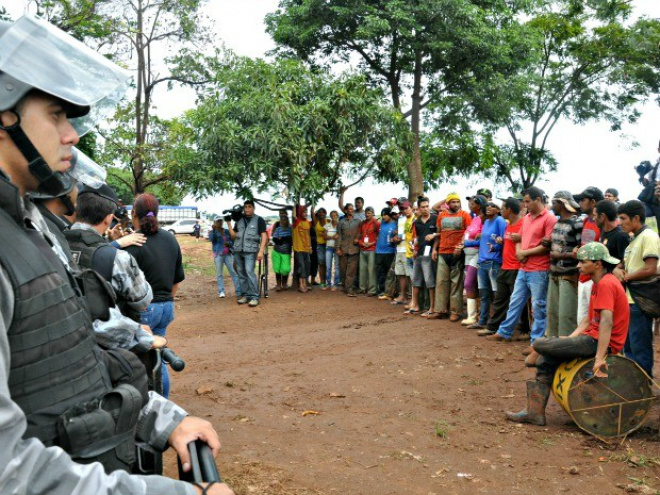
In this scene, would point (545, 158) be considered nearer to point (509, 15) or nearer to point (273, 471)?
point (509, 15)

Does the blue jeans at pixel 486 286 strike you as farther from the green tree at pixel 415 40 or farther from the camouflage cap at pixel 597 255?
the green tree at pixel 415 40

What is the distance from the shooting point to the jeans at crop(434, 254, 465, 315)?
33.9 feet

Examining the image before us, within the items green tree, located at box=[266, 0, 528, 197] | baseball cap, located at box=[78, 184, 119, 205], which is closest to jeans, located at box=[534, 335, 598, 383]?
baseball cap, located at box=[78, 184, 119, 205]

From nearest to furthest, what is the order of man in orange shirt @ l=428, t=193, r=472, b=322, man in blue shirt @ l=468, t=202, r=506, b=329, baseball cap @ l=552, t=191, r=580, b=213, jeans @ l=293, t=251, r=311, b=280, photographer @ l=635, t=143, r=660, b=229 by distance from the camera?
1. baseball cap @ l=552, t=191, r=580, b=213
2. photographer @ l=635, t=143, r=660, b=229
3. man in blue shirt @ l=468, t=202, r=506, b=329
4. man in orange shirt @ l=428, t=193, r=472, b=322
5. jeans @ l=293, t=251, r=311, b=280

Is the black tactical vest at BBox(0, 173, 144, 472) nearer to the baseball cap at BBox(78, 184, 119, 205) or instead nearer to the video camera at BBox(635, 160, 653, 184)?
the baseball cap at BBox(78, 184, 119, 205)

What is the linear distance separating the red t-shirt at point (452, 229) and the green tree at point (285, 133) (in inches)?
141

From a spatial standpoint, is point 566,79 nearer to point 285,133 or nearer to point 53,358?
point 285,133

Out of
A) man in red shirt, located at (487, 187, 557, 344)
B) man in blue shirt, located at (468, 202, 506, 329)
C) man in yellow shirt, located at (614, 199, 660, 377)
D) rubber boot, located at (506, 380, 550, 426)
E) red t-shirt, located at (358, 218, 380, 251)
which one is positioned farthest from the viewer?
red t-shirt, located at (358, 218, 380, 251)

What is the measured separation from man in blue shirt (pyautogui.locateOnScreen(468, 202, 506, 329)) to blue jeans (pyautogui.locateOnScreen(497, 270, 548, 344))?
66 centimetres

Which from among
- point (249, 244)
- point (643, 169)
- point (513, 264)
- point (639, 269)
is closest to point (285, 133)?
point (249, 244)

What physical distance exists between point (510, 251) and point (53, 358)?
833cm

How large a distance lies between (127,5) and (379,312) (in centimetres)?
1293

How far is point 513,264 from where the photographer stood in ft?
29.4

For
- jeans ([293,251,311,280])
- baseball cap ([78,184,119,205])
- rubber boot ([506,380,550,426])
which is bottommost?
rubber boot ([506,380,550,426])
